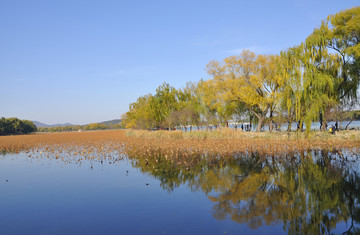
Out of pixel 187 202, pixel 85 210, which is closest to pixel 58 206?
pixel 85 210

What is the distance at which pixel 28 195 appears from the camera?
9961 millimetres

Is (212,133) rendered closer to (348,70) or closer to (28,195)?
(348,70)

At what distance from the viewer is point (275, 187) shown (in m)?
9.42

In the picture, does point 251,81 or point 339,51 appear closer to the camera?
point 339,51

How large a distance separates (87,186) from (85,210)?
3.24 meters

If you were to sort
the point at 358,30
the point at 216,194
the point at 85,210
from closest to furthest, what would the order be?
1. the point at 85,210
2. the point at 216,194
3. the point at 358,30

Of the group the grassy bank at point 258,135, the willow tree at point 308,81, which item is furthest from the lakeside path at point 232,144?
the willow tree at point 308,81

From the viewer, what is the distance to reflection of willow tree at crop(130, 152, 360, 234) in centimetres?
666

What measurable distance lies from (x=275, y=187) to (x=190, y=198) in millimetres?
3400

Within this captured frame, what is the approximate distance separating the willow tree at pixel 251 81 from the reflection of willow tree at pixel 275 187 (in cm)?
2080

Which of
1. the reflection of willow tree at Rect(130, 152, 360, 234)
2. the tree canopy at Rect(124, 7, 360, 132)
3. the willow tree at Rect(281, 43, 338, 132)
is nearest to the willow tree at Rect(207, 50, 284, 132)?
the tree canopy at Rect(124, 7, 360, 132)

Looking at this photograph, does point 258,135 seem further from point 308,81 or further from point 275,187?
point 275,187

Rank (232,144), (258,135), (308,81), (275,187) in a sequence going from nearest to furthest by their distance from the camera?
(275,187) < (232,144) < (308,81) < (258,135)

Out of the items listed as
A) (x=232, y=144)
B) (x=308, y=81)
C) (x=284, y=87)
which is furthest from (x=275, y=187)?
(x=284, y=87)
